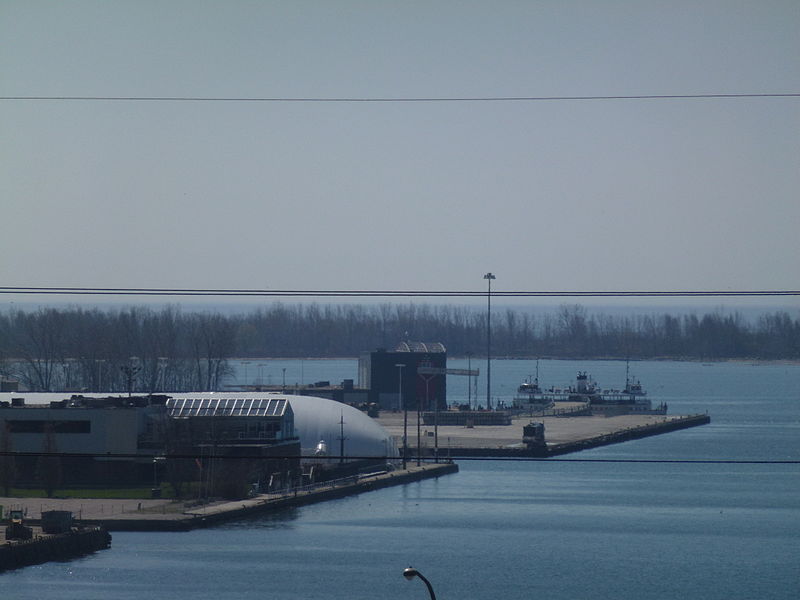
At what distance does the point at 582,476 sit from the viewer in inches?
792

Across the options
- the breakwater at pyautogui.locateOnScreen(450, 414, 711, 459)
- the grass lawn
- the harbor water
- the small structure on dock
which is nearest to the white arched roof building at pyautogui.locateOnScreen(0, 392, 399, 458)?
the harbor water

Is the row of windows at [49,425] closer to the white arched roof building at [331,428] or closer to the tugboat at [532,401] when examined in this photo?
the white arched roof building at [331,428]

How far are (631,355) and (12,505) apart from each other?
197 ft

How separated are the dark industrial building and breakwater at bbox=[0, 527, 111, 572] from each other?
19.2m

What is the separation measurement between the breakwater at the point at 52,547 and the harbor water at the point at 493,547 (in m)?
0.15

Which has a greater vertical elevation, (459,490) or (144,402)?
(144,402)

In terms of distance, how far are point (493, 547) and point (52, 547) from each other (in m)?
4.35

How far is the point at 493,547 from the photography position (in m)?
12.4

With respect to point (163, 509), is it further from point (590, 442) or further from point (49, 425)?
point (590, 442)

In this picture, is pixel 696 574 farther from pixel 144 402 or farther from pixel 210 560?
pixel 144 402

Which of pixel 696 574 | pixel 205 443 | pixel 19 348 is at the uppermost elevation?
pixel 19 348

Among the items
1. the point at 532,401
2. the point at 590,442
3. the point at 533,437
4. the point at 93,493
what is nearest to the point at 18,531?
the point at 93,493

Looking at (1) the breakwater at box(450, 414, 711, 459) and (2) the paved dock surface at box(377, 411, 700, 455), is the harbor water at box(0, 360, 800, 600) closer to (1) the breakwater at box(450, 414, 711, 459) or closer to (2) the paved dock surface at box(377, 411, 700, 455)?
(1) the breakwater at box(450, 414, 711, 459)

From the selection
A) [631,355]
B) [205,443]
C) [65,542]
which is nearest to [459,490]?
[205,443]
